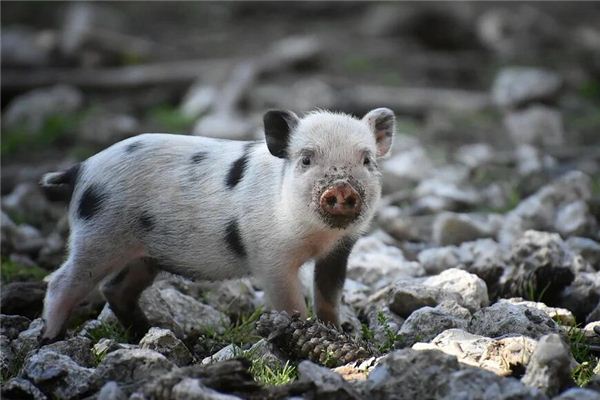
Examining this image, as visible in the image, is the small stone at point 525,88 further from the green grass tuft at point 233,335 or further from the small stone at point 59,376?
the small stone at point 59,376

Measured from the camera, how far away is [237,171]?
241 inches

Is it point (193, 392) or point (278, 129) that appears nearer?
point (193, 392)

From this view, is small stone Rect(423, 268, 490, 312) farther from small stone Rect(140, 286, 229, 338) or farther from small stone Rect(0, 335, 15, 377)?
small stone Rect(0, 335, 15, 377)

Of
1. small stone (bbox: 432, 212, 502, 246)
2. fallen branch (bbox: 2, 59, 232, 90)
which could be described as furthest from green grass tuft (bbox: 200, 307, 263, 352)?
fallen branch (bbox: 2, 59, 232, 90)

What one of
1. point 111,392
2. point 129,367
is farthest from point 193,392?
point 129,367

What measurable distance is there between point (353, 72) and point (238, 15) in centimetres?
515

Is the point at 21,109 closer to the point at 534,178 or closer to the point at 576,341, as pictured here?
the point at 534,178

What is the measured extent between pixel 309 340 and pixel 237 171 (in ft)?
4.81

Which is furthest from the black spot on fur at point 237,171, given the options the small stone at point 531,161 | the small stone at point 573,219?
the small stone at point 531,161

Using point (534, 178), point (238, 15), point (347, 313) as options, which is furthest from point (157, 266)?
point (238, 15)

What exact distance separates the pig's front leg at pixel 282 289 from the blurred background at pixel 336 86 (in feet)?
7.73

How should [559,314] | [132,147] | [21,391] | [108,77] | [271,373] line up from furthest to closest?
[108,77], [132,147], [559,314], [271,373], [21,391]

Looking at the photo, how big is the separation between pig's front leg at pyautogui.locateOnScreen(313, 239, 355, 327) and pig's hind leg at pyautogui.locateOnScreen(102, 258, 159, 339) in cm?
106

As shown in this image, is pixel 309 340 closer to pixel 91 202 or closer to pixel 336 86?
pixel 91 202
